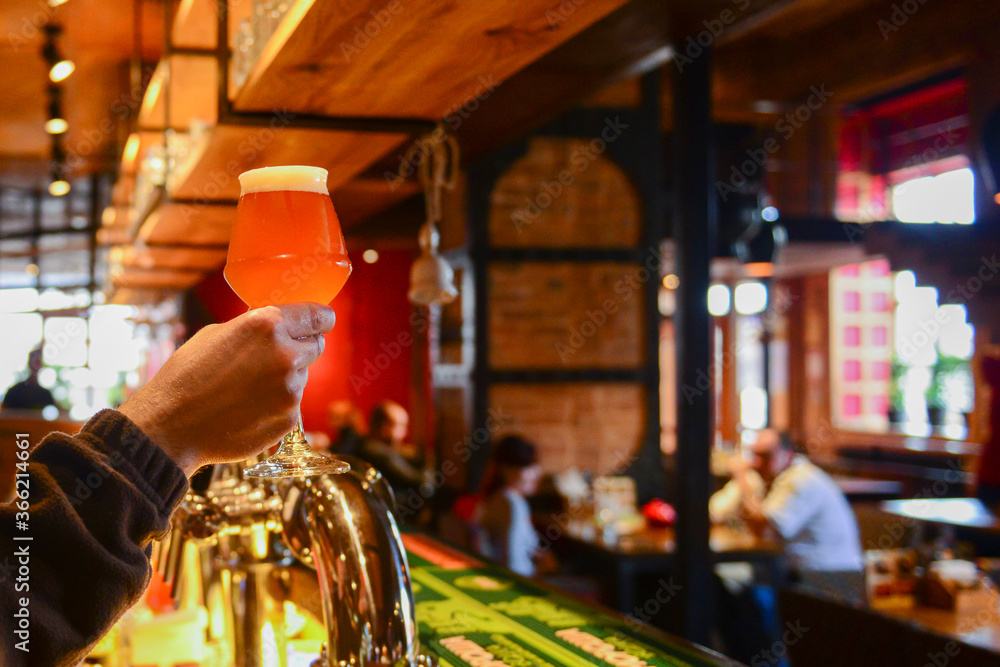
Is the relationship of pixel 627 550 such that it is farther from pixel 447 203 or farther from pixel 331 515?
pixel 331 515

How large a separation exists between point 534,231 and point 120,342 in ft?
27.2

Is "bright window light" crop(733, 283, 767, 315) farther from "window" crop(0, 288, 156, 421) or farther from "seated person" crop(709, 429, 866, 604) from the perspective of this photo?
"window" crop(0, 288, 156, 421)

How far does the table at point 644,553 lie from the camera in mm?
4492

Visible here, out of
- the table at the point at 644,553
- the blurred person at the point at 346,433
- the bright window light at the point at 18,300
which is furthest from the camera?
the bright window light at the point at 18,300

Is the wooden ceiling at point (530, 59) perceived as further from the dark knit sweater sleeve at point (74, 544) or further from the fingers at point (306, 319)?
the dark knit sweater sleeve at point (74, 544)

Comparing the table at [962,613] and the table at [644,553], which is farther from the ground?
the table at [962,613]

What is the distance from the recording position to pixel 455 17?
46.7 inches

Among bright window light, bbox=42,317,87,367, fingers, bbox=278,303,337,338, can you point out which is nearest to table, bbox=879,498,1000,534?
fingers, bbox=278,303,337,338

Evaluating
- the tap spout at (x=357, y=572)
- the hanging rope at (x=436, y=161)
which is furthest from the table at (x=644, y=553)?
the tap spout at (x=357, y=572)

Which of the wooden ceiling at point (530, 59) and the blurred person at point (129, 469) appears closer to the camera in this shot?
the blurred person at point (129, 469)

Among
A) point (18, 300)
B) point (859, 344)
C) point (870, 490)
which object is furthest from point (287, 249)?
point (18, 300)

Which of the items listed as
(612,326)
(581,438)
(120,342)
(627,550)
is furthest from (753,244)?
(120,342)

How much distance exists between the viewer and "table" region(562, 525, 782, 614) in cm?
449

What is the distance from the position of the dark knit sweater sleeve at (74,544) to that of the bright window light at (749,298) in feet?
36.8
